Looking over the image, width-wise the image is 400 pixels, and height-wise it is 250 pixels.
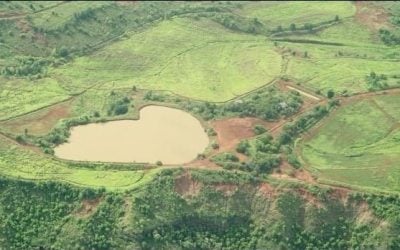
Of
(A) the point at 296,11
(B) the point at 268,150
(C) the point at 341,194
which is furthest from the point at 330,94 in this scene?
(A) the point at 296,11

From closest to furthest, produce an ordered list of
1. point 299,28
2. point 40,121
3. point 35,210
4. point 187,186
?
1. point 35,210
2. point 187,186
3. point 40,121
4. point 299,28

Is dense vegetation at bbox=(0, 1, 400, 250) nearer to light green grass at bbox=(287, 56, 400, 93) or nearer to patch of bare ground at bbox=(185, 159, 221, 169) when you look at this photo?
light green grass at bbox=(287, 56, 400, 93)

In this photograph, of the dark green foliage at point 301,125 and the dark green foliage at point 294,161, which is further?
the dark green foliage at point 301,125

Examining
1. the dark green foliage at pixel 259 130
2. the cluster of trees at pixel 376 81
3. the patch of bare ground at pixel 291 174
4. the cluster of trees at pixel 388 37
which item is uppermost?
the cluster of trees at pixel 388 37

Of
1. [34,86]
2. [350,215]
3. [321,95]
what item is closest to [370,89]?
[321,95]

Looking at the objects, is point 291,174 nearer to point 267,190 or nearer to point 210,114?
point 267,190

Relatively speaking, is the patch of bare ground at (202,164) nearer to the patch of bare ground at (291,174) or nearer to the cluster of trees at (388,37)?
the patch of bare ground at (291,174)

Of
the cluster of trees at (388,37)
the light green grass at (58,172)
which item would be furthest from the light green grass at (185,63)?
the light green grass at (58,172)
